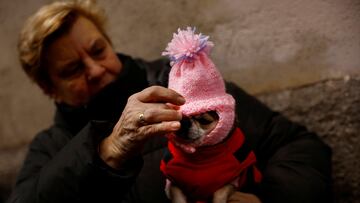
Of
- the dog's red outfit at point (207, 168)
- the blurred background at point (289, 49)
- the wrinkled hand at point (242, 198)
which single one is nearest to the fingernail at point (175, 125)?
the dog's red outfit at point (207, 168)

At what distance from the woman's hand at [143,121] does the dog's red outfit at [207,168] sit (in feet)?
0.37

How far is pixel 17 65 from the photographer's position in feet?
7.84

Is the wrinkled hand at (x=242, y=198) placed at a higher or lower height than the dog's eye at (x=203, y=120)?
lower

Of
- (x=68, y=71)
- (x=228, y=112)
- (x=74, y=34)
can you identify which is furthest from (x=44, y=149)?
(x=228, y=112)

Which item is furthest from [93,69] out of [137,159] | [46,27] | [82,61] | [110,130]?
[137,159]

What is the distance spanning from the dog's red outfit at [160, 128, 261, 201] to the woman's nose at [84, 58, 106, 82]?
59cm

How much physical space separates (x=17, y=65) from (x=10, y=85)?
12cm

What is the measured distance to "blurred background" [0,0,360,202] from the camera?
5.30 ft

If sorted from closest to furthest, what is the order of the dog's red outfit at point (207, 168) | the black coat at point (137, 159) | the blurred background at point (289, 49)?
the dog's red outfit at point (207, 168), the black coat at point (137, 159), the blurred background at point (289, 49)

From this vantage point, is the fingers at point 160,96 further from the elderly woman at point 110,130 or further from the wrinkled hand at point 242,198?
the wrinkled hand at point 242,198

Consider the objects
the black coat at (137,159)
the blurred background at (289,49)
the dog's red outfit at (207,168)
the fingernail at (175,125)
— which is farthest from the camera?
the blurred background at (289,49)

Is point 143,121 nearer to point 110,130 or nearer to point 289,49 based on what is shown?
point 110,130

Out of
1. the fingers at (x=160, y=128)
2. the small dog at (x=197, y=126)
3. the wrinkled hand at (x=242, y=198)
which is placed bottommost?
the wrinkled hand at (x=242, y=198)

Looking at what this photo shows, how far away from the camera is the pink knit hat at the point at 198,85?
1078mm
